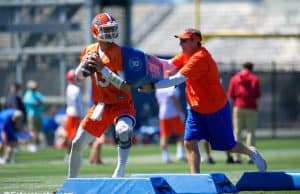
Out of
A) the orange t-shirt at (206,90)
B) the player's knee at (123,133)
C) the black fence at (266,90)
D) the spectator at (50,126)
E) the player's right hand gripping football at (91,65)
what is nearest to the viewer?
the player's right hand gripping football at (91,65)

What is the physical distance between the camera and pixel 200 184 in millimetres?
12656

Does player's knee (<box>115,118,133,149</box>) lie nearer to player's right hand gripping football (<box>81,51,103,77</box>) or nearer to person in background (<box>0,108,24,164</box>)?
player's right hand gripping football (<box>81,51,103,77</box>)

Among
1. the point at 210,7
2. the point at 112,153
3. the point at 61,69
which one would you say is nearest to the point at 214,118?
the point at 112,153

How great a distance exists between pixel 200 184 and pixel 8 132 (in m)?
12.2

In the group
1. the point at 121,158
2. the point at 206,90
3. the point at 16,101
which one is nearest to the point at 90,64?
the point at 121,158

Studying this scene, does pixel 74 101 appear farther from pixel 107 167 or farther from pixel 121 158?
pixel 121 158

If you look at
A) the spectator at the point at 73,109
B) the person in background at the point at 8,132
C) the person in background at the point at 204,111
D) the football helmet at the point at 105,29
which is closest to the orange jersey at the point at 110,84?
the football helmet at the point at 105,29

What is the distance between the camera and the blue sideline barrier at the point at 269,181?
1349 cm

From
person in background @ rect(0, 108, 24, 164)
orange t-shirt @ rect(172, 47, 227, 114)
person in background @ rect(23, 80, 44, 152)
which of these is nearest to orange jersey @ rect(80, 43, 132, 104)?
orange t-shirt @ rect(172, 47, 227, 114)

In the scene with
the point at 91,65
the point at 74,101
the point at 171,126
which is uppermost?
the point at 91,65

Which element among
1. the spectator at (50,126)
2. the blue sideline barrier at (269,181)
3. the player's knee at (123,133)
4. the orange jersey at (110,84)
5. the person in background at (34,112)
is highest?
the orange jersey at (110,84)

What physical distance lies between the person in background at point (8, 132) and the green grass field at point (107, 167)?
0.36 m

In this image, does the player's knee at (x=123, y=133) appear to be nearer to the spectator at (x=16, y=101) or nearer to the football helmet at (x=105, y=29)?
the football helmet at (x=105, y=29)

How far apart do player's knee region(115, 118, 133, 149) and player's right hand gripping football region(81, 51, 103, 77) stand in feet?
Result: 2.42
